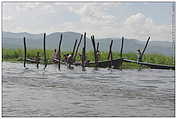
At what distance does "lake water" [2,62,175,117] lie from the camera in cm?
324

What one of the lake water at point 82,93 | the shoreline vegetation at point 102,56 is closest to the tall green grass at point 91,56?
the shoreline vegetation at point 102,56

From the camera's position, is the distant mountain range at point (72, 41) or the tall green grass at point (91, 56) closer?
the distant mountain range at point (72, 41)

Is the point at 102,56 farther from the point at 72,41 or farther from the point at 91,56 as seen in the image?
the point at 72,41

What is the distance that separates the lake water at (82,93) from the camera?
3.24m

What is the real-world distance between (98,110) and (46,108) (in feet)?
1.42

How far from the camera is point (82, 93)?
11.8 ft

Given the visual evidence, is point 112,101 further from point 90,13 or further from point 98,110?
point 90,13

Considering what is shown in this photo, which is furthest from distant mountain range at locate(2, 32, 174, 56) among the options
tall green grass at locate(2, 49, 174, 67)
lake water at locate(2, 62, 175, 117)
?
lake water at locate(2, 62, 175, 117)

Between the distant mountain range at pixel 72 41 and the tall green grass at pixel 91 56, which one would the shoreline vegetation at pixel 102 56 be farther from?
the distant mountain range at pixel 72 41

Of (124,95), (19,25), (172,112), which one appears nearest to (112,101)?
(124,95)

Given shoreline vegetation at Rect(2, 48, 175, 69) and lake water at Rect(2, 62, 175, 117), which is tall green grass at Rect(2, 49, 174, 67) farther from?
lake water at Rect(2, 62, 175, 117)

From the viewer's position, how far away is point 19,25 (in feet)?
11.6

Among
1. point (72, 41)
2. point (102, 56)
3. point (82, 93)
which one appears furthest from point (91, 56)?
point (82, 93)

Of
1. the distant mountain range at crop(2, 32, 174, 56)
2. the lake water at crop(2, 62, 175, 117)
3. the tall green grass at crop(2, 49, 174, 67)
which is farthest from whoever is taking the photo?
the tall green grass at crop(2, 49, 174, 67)
